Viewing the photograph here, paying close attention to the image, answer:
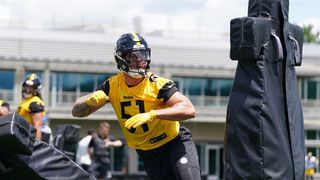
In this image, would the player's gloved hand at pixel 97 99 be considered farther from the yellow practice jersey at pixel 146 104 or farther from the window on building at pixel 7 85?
the window on building at pixel 7 85

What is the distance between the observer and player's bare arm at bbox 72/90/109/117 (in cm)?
679

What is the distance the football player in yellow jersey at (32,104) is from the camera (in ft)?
35.4

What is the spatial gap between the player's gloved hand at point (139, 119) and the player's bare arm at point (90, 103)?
491 mm

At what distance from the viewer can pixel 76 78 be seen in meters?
57.2

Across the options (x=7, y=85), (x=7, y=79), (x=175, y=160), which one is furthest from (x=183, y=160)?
(x=7, y=79)

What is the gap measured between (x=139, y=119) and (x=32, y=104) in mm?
4794

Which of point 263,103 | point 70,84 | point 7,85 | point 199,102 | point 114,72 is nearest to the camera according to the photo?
point 263,103

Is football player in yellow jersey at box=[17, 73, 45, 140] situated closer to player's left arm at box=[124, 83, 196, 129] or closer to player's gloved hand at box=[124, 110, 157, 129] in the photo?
player's left arm at box=[124, 83, 196, 129]

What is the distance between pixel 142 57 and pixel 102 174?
11041mm

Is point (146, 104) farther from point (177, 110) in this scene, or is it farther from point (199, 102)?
point (199, 102)

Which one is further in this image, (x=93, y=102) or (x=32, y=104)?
(x=32, y=104)

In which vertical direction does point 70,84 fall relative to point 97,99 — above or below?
below

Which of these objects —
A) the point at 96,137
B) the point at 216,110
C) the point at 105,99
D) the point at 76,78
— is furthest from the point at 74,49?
the point at 105,99

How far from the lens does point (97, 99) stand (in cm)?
677
